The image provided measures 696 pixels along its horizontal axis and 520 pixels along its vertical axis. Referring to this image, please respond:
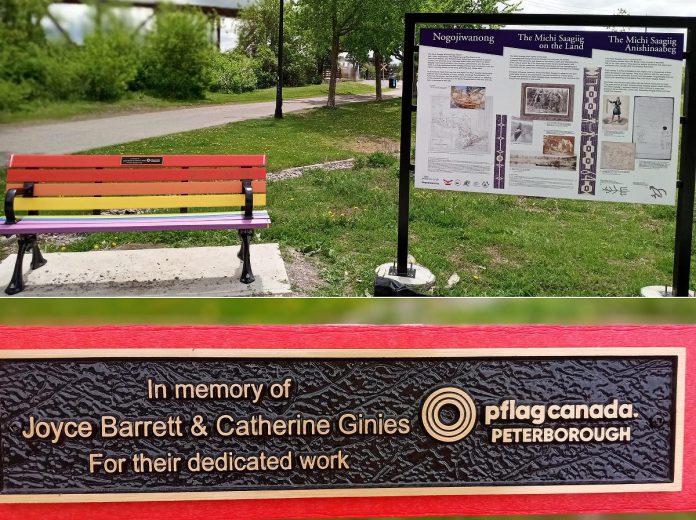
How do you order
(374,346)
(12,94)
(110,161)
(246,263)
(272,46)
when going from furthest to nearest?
(110,161)
(246,263)
(272,46)
(12,94)
(374,346)

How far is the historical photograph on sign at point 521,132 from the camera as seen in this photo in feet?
11.5

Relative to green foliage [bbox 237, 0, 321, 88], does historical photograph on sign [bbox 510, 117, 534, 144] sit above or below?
below

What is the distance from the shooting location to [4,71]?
10.5ft

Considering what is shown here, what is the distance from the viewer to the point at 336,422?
8.89ft

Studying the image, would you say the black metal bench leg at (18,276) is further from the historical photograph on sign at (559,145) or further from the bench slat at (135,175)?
the historical photograph on sign at (559,145)

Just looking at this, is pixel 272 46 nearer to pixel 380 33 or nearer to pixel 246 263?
pixel 380 33

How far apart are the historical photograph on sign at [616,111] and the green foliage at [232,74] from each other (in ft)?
5.48

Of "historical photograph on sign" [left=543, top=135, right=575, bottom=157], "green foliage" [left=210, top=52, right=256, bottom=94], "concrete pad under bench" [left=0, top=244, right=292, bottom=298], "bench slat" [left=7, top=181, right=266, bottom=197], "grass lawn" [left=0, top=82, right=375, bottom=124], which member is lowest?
"concrete pad under bench" [left=0, top=244, right=292, bottom=298]

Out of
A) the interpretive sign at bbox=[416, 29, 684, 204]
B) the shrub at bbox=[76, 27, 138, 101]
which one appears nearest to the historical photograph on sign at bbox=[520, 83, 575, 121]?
the interpretive sign at bbox=[416, 29, 684, 204]

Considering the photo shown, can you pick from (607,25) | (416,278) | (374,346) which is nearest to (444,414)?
(374,346)

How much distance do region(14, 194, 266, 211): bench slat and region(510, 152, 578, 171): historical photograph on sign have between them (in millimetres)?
1284

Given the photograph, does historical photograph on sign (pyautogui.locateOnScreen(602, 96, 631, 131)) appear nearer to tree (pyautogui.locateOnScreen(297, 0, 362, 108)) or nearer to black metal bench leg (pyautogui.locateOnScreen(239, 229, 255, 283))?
tree (pyautogui.locateOnScreen(297, 0, 362, 108))

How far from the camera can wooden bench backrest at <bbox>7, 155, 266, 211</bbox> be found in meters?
3.79

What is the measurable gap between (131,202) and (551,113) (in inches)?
83.6
